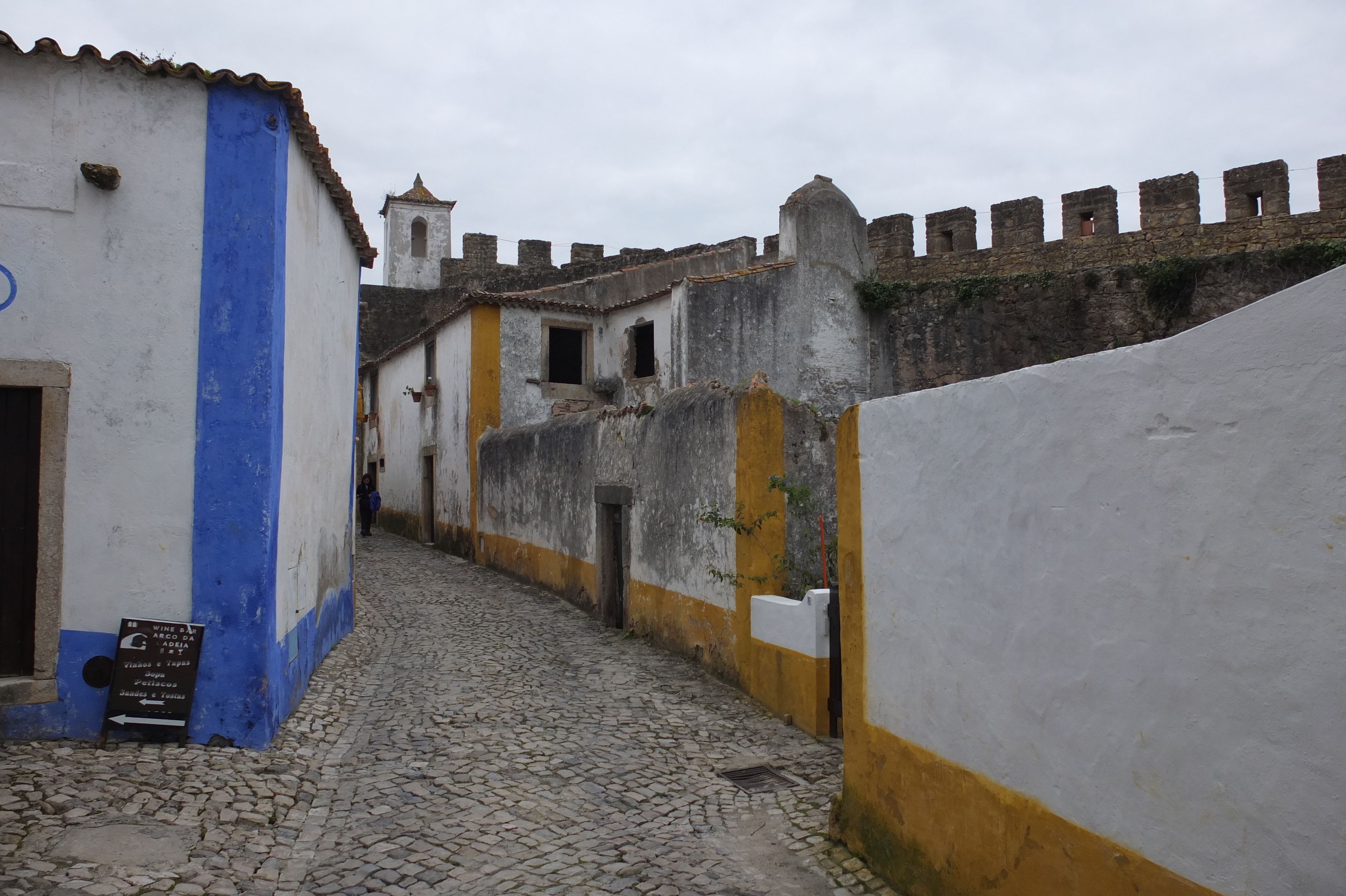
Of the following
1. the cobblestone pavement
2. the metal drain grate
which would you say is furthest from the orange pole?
the metal drain grate

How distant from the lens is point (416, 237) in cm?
3591

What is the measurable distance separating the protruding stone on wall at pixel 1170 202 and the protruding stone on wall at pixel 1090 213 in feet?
1.77

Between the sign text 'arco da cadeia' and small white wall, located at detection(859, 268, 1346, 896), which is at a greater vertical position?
small white wall, located at detection(859, 268, 1346, 896)

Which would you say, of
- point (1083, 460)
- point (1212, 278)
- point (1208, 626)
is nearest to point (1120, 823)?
point (1208, 626)

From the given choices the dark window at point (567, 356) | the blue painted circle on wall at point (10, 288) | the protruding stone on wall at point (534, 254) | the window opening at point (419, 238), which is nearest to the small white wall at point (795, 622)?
the blue painted circle on wall at point (10, 288)

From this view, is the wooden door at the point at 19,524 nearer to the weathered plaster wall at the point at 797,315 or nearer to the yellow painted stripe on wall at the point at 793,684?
the yellow painted stripe on wall at the point at 793,684

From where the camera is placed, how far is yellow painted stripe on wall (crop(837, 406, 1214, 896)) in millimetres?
2961

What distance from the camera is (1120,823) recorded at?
2848mm

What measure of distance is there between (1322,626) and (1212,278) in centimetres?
1369

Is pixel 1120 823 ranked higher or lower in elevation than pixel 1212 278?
lower

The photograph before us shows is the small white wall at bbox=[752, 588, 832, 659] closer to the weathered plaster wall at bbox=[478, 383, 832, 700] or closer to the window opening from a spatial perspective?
the weathered plaster wall at bbox=[478, 383, 832, 700]

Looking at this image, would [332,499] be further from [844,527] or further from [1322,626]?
[1322,626]

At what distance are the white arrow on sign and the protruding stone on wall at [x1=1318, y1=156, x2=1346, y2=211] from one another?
18458 mm

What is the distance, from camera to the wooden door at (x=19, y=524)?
535 centimetres
